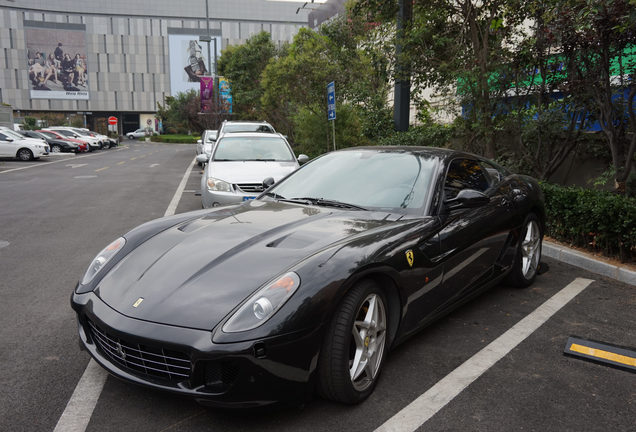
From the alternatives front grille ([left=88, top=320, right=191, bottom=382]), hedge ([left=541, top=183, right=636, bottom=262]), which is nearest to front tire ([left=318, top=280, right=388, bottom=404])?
front grille ([left=88, top=320, right=191, bottom=382])

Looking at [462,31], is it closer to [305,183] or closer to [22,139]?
[305,183]

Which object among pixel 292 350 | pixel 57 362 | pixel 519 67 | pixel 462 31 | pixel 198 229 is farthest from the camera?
pixel 462 31

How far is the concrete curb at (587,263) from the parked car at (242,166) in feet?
11.9

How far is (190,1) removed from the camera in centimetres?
9250

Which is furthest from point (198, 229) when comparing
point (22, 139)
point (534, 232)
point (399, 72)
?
point (22, 139)

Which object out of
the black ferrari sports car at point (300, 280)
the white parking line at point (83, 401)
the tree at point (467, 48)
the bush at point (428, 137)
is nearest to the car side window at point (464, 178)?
the black ferrari sports car at point (300, 280)

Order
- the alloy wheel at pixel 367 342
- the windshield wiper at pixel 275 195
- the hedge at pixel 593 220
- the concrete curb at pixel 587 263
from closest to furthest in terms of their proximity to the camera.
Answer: the alloy wheel at pixel 367 342 < the windshield wiper at pixel 275 195 < the concrete curb at pixel 587 263 < the hedge at pixel 593 220

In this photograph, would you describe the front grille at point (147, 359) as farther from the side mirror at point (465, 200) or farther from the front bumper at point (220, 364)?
the side mirror at point (465, 200)

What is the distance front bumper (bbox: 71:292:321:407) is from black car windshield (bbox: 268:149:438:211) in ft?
4.89

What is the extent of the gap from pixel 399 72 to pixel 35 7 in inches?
3819

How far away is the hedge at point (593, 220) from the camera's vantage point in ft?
17.3

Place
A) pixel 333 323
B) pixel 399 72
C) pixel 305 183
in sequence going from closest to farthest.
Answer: pixel 333 323 → pixel 305 183 → pixel 399 72

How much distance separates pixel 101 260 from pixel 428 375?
7.31 ft

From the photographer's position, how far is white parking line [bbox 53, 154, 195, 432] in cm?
257
